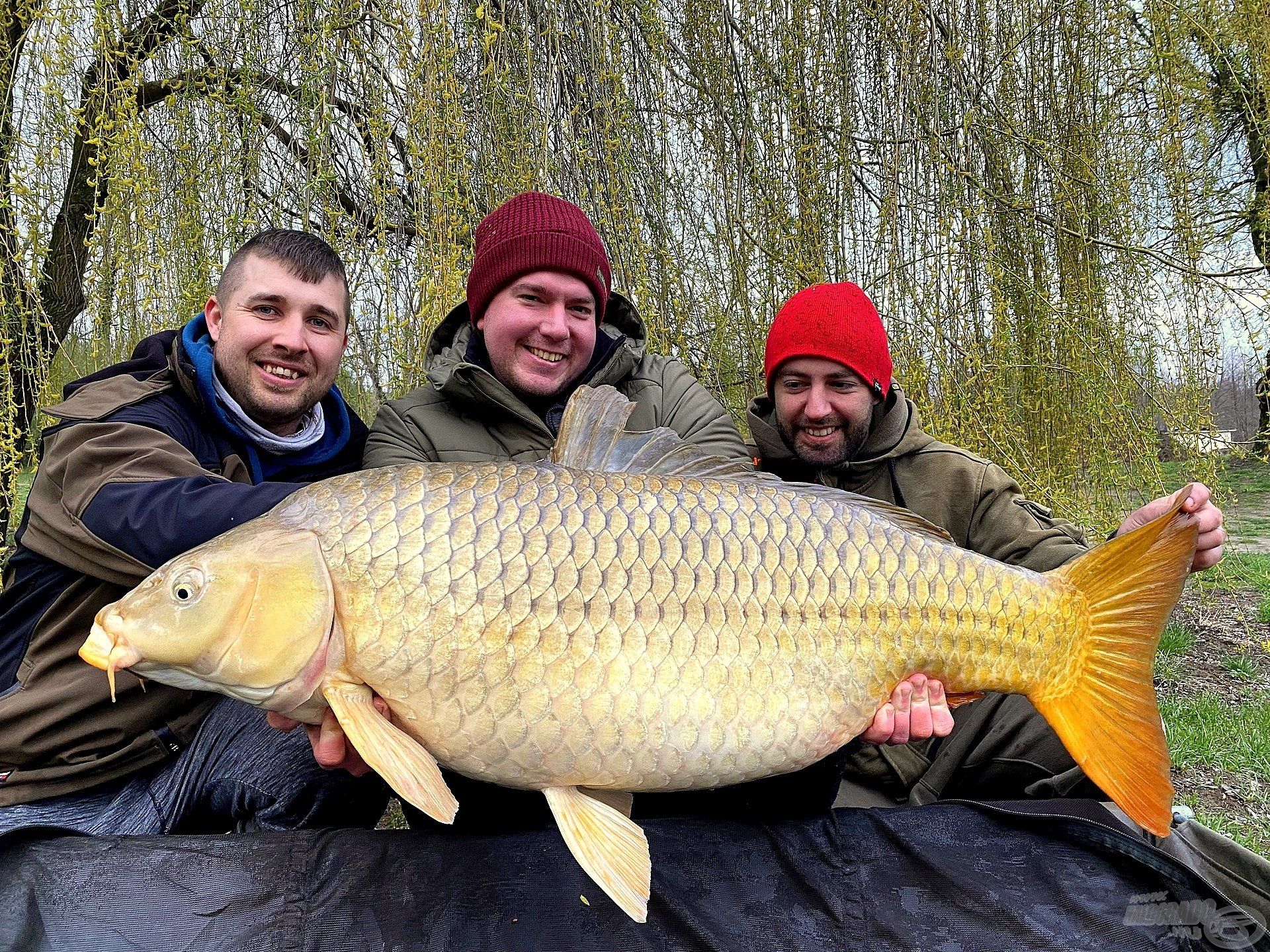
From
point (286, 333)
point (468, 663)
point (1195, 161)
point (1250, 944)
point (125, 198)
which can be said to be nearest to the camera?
point (468, 663)

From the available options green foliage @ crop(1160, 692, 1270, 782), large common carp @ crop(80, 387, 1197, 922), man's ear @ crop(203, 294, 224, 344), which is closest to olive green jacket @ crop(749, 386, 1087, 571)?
large common carp @ crop(80, 387, 1197, 922)

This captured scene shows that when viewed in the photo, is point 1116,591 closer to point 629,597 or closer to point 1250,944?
point 1250,944

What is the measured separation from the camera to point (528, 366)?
178cm

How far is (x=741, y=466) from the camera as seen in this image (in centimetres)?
125

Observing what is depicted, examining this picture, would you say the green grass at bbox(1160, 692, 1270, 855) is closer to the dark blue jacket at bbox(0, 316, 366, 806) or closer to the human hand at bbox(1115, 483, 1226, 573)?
the human hand at bbox(1115, 483, 1226, 573)

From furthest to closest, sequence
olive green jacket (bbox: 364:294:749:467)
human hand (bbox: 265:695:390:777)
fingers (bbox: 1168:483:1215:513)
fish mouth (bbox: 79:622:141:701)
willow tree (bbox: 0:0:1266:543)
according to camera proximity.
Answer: willow tree (bbox: 0:0:1266:543) → olive green jacket (bbox: 364:294:749:467) → fingers (bbox: 1168:483:1215:513) → human hand (bbox: 265:695:390:777) → fish mouth (bbox: 79:622:141:701)

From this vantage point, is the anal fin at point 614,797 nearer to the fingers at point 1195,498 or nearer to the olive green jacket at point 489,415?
the olive green jacket at point 489,415

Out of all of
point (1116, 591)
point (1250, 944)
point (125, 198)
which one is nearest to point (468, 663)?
point (1116, 591)

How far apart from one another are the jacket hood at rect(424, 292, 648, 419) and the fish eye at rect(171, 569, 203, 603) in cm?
80

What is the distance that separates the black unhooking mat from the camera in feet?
3.82

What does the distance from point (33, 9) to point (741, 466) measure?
2.12m

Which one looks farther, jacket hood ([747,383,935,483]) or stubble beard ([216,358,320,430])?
jacket hood ([747,383,935,483])

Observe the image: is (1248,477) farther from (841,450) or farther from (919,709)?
(919,709)

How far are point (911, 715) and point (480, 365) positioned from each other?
111cm
